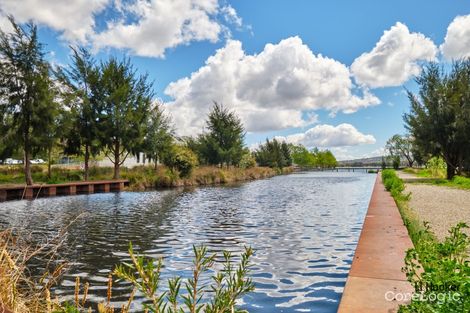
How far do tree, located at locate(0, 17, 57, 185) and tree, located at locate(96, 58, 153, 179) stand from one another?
5589mm

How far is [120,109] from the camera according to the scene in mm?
29391

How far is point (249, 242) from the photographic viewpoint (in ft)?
25.8

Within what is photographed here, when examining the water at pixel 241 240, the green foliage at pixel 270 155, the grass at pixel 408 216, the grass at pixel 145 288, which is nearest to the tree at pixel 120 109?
the water at pixel 241 240

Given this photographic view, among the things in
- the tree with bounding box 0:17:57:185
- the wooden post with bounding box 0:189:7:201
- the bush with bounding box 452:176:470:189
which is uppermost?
the tree with bounding box 0:17:57:185

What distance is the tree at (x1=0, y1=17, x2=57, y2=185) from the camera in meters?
22.3

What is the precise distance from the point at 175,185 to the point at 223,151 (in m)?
13.7

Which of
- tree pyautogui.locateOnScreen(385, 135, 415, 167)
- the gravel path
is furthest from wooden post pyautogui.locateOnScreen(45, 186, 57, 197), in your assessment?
tree pyautogui.locateOnScreen(385, 135, 415, 167)

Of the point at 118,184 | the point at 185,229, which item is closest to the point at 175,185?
the point at 118,184

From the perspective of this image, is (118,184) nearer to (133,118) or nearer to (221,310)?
(133,118)

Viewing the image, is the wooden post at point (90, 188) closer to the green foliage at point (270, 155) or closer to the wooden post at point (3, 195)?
the wooden post at point (3, 195)

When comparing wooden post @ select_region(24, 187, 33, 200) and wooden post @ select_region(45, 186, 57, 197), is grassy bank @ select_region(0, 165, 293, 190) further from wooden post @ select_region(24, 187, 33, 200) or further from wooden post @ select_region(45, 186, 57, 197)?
Answer: wooden post @ select_region(24, 187, 33, 200)

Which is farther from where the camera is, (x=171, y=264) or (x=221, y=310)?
(x=171, y=264)

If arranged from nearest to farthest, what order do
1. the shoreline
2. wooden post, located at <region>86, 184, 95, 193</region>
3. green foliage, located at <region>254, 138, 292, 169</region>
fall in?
the shoreline
wooden post, located at <region>86, 184, 95, 193</region>
green foliage, located at <region>254, 138, 292, 169</region>

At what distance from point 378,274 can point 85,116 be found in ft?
92.6
